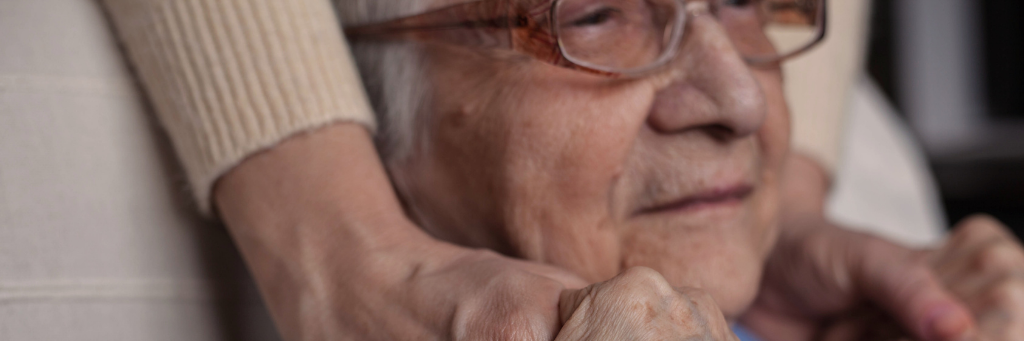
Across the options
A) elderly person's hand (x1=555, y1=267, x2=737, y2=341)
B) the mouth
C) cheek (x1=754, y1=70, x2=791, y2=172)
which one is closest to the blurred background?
cheek (x1=754, y1=70, x2=791, y2=172)

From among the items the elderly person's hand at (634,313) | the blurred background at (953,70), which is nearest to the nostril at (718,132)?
the elderly person's hand at (634,313)

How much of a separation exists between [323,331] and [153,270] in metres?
0.25

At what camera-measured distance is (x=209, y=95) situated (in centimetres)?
65

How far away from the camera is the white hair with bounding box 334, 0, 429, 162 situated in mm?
736

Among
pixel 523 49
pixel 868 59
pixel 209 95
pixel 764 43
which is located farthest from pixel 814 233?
pixel 868 59

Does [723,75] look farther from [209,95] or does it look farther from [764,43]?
[209,95]

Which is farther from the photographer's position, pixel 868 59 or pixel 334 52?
pixel 868 59

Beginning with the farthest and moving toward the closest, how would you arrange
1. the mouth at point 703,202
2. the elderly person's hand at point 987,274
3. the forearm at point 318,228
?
the elderly person's hand at point 987,274 < the mouth at point 703,202 < the forearm at point 318,228

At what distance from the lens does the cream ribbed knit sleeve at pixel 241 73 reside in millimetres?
638

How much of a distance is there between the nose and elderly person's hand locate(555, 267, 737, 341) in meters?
0.25

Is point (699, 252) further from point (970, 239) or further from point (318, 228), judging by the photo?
point (970, 239)

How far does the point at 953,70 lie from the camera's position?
308 cm

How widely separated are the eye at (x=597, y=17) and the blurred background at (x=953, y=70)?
2584 mm

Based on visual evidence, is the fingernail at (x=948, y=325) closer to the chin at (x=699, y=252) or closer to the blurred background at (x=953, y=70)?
the chin at (x=699, y=252)
